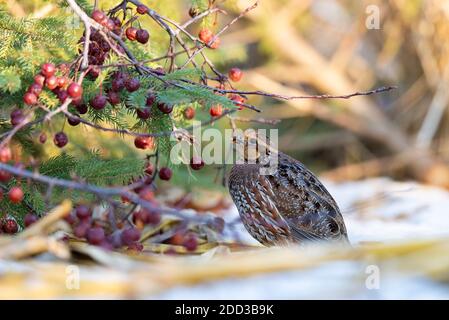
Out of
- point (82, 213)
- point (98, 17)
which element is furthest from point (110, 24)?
point (82, 213)

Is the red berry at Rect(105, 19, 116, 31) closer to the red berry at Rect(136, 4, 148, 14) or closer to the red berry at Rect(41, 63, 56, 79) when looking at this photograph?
the red berry at Rect(136, 4, 148, 14)

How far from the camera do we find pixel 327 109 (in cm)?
562

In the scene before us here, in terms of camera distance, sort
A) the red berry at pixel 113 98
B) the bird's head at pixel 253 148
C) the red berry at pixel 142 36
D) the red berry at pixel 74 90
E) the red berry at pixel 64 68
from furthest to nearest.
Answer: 1. the bird's head at pixel 253 148
2. the red berry at pixel 142 36
3. the red berry at pixel 113 98
4. the red berry at pixel 64 68
5. the red berry at pixel 74 90

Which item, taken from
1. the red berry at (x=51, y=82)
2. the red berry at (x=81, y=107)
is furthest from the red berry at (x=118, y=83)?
the red berry at (x=51, y=82)

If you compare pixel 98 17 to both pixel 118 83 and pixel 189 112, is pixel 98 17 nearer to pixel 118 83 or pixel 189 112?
pixel 118 83

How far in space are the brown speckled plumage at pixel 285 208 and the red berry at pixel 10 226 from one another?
40.9 inches

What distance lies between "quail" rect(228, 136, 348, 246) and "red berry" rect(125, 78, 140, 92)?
95 cm

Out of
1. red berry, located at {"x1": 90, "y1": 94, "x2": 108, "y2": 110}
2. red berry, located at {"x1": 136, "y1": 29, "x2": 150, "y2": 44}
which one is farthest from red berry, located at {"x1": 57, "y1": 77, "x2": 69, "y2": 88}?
red berry, located at {"x1": 136, "y1": 29, "x2": 150, "y2": 44}

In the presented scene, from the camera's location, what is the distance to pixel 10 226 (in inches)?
92.7

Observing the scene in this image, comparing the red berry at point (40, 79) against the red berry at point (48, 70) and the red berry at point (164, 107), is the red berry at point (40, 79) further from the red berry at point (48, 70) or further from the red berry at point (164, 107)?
the red berry at point (164, 107)

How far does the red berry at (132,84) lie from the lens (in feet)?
7.57

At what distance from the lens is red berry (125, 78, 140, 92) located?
2307 millimetres
